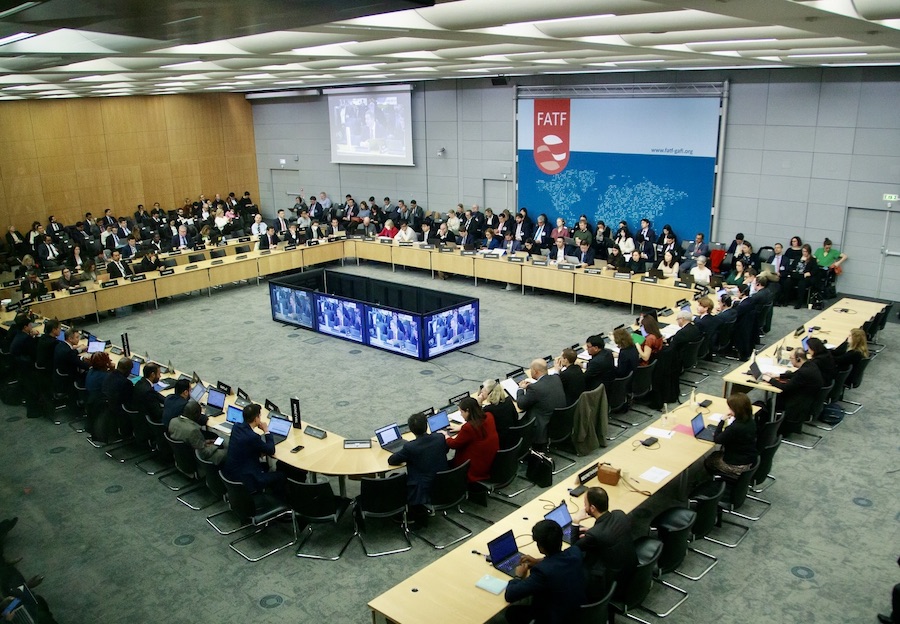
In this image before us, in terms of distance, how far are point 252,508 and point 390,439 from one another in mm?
1370

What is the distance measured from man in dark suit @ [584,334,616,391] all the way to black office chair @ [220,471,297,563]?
3.61 metres

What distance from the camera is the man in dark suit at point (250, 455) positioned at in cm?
630

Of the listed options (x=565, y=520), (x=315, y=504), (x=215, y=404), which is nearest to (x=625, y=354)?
(x=565, y=520)

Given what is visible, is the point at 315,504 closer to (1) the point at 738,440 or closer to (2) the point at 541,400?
(2) the point at 541,400

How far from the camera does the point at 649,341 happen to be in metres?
8.89

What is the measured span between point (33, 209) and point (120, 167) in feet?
8.72

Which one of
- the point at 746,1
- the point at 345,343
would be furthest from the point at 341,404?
the point at 746,1

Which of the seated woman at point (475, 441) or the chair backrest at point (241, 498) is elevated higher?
the seated woman at point (475, 441)

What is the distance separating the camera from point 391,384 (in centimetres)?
1008

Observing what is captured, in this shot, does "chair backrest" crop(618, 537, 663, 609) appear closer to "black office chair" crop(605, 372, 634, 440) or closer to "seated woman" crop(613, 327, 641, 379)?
"black office chair" crop(605, 372, 634, 440)

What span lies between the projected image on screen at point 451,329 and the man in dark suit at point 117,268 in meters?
6.80

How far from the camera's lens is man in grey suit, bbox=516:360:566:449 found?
7.39m

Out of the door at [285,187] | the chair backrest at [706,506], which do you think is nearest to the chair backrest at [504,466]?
the chair backrest at [706,506]

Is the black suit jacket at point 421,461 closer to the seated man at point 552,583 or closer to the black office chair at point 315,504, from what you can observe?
the black office chair at point 315,504
